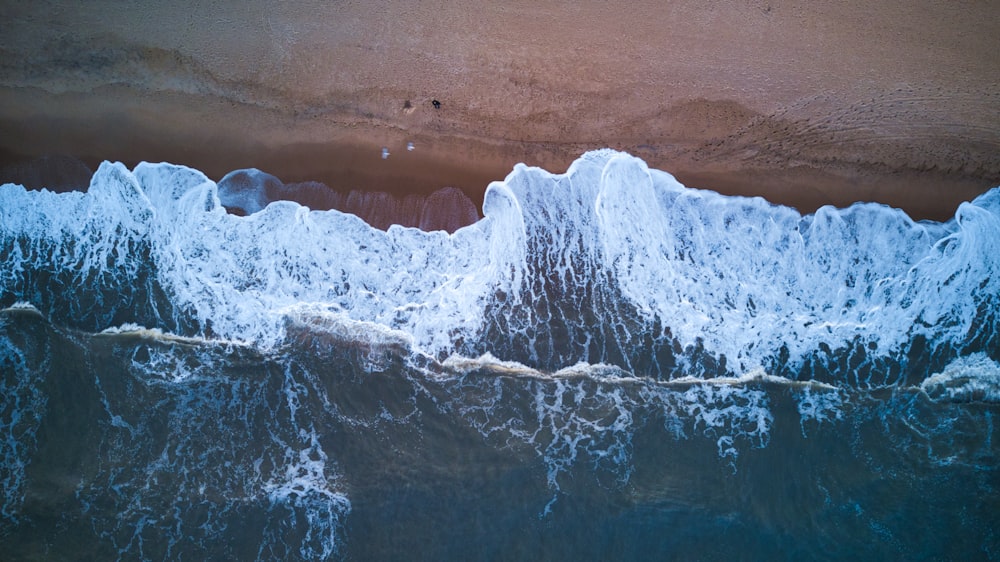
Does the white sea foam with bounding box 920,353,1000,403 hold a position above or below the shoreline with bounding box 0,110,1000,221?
below

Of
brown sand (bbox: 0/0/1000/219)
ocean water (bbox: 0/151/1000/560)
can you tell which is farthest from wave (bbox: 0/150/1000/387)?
brown sand (bbox: 0/0/1000/219)


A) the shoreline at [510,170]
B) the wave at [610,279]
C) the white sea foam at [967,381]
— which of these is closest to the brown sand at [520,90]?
the shoreline at [510,170]

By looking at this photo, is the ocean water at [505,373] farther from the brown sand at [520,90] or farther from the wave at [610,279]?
the brown sand at [520,90]

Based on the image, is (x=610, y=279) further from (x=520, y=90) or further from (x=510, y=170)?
(x=520, y=90)

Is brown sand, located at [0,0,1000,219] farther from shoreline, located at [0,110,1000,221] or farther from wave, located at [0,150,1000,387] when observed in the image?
wave, located at [0,150,1000,387]

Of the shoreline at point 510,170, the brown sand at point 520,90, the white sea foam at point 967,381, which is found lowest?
the white sea foam at point 967,381

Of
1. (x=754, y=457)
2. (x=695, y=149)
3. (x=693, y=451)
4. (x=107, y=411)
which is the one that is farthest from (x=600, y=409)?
(x=107, y=411)
